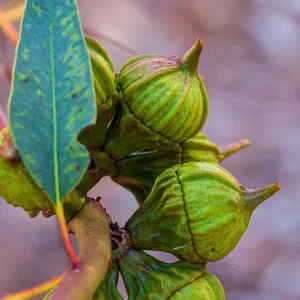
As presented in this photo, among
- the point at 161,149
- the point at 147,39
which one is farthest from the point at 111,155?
→ the point at 147,39

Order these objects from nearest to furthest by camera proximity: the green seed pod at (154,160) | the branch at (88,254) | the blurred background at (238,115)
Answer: the branch at (88,254), the green seed pod at (154,160), the blurred background at (238,115)

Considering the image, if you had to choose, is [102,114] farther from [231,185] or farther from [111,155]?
[231,185]

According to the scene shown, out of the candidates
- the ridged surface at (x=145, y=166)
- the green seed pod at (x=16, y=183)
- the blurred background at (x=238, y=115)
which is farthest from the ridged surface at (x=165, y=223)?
the blurred background at (x=238, y=115)

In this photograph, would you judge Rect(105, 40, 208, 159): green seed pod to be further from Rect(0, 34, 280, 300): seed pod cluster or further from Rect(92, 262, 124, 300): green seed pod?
Rect(92, 262, 124, 300): green seed pod

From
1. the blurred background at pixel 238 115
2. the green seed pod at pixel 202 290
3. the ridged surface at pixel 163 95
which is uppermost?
the ridged surface at pixel 163 95

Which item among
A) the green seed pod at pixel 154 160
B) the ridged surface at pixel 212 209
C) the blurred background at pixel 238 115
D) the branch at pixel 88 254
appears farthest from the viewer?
the blurred background at pixel 238 115

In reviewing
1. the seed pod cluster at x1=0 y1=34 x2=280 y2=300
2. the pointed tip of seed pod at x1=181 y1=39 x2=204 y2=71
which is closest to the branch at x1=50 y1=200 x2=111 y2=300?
the seed pod cluster at x1=0 y1=34 x2=280 y2=300

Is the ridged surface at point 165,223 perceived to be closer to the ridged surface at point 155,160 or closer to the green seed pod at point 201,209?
the green seed pod at point 201,209
